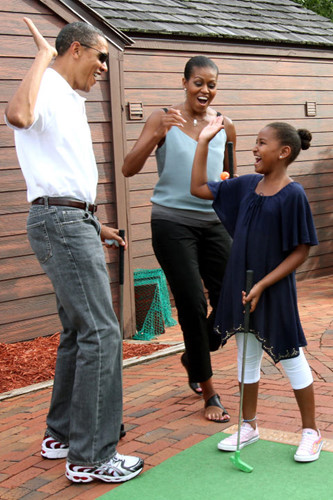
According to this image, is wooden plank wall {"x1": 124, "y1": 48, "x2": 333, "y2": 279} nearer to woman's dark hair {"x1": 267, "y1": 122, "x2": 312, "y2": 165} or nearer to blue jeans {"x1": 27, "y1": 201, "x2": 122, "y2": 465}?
woman's dark hair {"x1": 267, "y1": 122, "x2": 312, "y2": 165}

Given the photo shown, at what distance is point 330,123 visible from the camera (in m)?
10.5

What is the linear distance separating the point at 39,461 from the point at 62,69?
1.91m

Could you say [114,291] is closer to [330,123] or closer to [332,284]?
[332,284]

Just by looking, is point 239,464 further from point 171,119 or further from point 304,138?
point 171,119

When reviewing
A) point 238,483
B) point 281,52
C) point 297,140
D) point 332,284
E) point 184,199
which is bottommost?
point 332,284

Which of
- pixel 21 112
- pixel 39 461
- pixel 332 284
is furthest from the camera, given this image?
pixel 332 284

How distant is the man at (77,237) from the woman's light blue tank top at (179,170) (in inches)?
34.8

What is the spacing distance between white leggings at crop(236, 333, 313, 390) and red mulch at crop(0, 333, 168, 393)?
2.33 meters

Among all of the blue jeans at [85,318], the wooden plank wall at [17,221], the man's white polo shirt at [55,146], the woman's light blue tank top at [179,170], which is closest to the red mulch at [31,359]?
the wooden plank wall at [17,221]

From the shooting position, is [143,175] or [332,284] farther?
[332,284]

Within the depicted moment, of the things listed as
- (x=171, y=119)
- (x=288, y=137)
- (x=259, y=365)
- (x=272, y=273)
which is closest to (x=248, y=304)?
(x=272, y=273)

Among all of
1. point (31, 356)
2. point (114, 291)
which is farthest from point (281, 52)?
point (31, 356)

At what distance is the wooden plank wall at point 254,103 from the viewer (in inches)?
312

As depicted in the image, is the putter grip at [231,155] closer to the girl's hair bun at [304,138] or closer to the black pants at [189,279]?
the black pants at [189,279]
